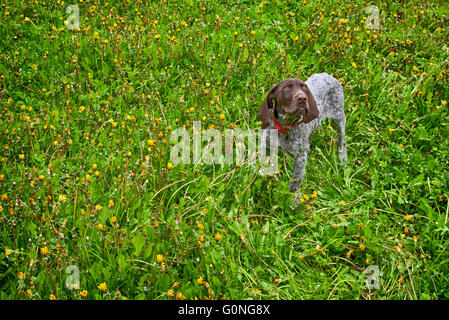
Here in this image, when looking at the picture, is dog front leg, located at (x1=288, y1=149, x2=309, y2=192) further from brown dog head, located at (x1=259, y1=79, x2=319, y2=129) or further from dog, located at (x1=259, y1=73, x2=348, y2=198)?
brown dog head, located at (x1=259, y1=79, x2=319, y2=129)

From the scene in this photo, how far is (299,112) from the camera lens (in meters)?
3.50

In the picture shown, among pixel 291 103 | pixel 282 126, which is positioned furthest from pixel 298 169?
pixel 291 103

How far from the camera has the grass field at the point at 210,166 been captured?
3148 millimetres

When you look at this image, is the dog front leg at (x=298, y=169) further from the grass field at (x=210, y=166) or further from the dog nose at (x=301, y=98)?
the dog nose at (x=301, y=98)

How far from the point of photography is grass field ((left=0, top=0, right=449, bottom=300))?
3.15 metres

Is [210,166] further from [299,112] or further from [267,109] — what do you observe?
[299,112]

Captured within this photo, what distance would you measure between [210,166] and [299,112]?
47.9 inches

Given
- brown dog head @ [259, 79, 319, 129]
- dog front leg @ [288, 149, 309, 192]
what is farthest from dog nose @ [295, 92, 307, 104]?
dog front leg @ [288, 149, 309, 192]

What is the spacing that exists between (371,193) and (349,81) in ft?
6.48

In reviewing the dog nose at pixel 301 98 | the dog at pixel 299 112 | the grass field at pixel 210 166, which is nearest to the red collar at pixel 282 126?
the dog at pixel 299 112

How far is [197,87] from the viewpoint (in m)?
5.06
